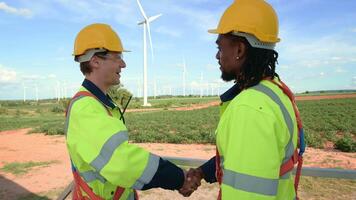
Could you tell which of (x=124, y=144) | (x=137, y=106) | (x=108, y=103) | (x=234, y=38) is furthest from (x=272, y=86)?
(x=137, y=106)

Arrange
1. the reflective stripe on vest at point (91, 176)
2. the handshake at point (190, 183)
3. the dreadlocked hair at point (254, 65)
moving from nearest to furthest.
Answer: the dreadlocked hair at point (254, 65) → the reflective stripe on vest at point (91, 176) → the handshake at point (190, 183)

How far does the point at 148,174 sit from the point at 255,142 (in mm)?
918

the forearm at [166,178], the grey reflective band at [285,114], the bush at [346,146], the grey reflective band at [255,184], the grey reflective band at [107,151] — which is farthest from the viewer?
the bush at [346,146]

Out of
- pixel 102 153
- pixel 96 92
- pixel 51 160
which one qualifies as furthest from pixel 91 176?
pixel 51 160

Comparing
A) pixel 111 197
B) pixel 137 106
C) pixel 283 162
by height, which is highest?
pixel 283 162

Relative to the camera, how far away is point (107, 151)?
2.16m

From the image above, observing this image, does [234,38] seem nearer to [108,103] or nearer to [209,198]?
[108,103]

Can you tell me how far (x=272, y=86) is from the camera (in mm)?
1867

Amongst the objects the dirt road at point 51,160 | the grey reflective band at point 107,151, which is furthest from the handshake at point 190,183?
the dirt road at point 51,160

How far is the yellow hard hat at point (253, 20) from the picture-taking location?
1.82 m

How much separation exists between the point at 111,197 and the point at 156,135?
55.8 feet

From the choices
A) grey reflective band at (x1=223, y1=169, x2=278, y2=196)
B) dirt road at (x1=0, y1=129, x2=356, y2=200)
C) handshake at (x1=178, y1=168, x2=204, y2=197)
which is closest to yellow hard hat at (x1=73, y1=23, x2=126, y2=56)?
handshake at (x1=178, y1=168, x2=204, y2=197)

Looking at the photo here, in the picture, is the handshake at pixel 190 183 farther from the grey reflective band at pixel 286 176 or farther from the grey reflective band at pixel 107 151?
the grey reflective band at pixel 286 176

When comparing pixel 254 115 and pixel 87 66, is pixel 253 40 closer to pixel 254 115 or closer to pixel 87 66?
pixel 254 115
